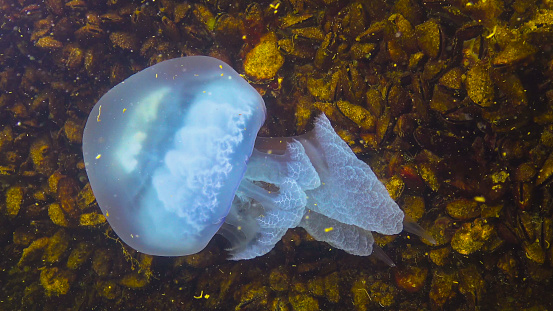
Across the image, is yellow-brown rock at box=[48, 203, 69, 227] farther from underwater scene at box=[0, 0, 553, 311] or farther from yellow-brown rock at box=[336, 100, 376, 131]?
yellow-brown rock at box=[336, 100, 376, 131]

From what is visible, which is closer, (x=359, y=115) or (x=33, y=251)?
(x=359, y=115)

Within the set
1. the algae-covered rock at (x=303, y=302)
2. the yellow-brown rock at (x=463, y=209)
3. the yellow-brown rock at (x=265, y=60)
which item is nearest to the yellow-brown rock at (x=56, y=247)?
the algae-covered rock at (x=303, y=302)

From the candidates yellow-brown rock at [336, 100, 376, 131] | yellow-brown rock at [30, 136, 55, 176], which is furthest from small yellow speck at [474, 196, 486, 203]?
yellow-brown rock at [30, 136, 55, 176]

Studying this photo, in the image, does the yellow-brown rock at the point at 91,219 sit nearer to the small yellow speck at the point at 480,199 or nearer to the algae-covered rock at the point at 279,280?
the algae-covered rock at the point at 279,280

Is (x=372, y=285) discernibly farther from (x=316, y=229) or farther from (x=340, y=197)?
(x=340, y=197)

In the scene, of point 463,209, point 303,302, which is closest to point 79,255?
point 303,302

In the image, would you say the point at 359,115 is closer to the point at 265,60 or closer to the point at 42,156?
the point at 265,60
